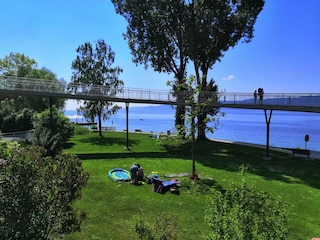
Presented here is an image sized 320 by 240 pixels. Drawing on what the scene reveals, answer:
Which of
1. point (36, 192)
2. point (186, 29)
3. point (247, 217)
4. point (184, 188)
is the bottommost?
point (184, 188)

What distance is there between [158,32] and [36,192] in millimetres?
27106

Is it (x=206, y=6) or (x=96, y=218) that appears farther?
(x=206, y=6)

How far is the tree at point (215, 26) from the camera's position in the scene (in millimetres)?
26594

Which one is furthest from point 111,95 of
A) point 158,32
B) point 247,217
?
point 247,217

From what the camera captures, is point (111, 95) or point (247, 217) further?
point (111, 95)

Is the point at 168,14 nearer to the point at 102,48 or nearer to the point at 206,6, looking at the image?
the point at 206,6

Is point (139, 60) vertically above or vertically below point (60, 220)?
above

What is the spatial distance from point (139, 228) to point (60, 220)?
170 centimetres

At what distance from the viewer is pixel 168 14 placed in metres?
29.6

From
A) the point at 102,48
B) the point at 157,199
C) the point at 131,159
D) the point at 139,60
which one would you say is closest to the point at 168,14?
the point at 139,60

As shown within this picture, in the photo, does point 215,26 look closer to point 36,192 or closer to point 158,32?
point 158,32

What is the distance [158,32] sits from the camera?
3019cm

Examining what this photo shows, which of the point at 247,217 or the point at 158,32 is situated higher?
the point at 158,32

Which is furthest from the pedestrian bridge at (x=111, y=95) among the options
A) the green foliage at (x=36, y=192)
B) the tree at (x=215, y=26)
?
the green foliage at (x=36, y=192)
